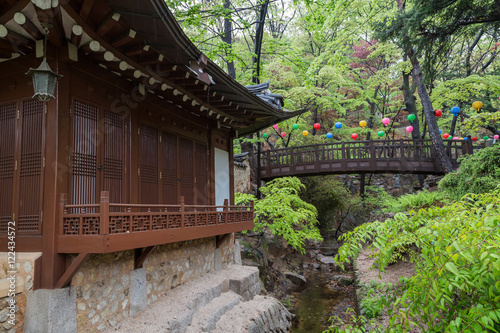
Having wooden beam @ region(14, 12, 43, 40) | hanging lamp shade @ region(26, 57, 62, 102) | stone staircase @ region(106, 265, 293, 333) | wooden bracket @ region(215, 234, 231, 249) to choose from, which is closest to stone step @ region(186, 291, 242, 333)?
stone staircase @ region(106, 265, 293, 333)

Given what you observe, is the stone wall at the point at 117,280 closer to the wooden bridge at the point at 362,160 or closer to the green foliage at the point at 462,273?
the green foliage at the point at 462,273

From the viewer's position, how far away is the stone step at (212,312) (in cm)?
605

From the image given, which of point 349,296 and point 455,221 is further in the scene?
point 349,296

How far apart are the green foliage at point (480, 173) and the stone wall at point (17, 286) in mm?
9323

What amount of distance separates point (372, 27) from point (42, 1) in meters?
12.5

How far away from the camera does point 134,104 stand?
6152 mm

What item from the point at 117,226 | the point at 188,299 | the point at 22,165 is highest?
the point at 22,165

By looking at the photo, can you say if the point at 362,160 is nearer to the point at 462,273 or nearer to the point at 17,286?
the point at 462,273

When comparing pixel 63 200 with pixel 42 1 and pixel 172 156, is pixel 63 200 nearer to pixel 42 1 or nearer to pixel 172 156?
pixel 42 1

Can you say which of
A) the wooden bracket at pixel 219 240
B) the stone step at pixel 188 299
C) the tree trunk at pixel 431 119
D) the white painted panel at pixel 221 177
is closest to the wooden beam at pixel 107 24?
the stone step at pixel 188 299

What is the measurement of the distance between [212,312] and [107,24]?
5634 mm

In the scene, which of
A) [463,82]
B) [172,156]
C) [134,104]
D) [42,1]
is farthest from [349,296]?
[42,1]

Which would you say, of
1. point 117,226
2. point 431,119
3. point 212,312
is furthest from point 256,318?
point 431,119

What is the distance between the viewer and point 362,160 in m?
18.3
